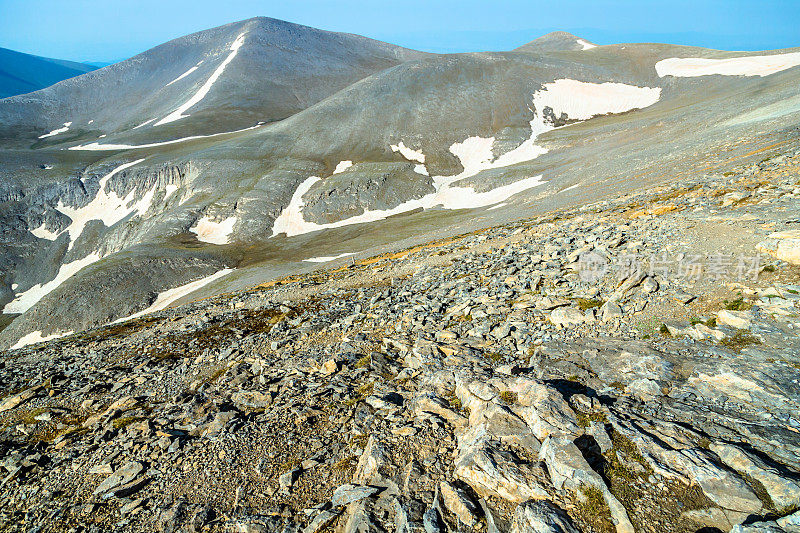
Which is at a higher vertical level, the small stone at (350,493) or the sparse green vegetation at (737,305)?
the sparse green vegetation at (737,305)

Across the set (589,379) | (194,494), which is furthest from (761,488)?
(194,494)

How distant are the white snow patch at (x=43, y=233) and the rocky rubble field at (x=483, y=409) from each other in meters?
115

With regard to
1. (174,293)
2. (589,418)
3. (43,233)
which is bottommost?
(174,293)

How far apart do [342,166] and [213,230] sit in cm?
4026

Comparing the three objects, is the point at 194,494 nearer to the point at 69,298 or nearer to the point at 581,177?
the point at 581,177

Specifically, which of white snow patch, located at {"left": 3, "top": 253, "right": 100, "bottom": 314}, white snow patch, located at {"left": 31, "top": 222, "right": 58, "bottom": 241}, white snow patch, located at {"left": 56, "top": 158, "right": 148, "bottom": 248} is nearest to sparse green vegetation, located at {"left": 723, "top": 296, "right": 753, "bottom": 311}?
white snow patch, located at {"left": 3, "top": 253, "right": 100, "bottom": 314}

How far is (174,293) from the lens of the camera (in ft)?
222

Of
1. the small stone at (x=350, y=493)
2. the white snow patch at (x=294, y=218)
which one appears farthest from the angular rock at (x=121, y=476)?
the white snow patch at (x=294, y=218)

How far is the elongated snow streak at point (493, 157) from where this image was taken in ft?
300

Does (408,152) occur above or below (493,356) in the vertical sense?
above

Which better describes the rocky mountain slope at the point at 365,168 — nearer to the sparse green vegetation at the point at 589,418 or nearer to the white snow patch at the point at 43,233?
the white snow patch at the point at 43,233

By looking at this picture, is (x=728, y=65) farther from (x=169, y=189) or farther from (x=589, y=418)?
(x=169, y=189)

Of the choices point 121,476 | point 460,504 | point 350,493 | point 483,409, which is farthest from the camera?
point 121,476

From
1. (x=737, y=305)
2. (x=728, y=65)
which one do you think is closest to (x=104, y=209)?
(x=737, y=305)
